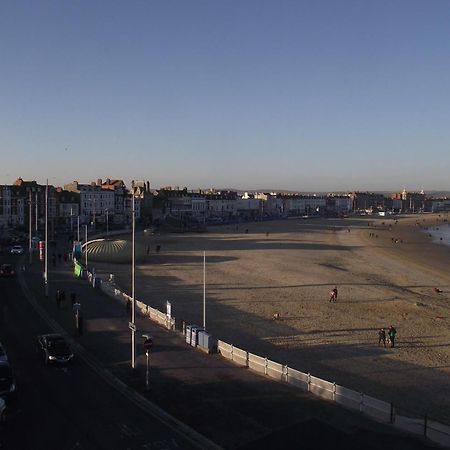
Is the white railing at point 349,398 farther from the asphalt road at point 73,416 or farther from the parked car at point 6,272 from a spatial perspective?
the parked car at point 6,272

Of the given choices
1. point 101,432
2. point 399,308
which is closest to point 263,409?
point 101,432

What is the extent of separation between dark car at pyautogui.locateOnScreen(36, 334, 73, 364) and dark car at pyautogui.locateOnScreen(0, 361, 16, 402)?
107 inches

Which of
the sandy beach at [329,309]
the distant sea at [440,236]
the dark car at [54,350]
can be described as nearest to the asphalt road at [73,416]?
the dark car at [54,350]

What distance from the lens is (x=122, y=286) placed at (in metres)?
35.1

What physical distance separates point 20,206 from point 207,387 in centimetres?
8378

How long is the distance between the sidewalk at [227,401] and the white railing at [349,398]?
0.26m

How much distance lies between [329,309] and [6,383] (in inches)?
734

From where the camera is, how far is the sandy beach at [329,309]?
17.7 metres

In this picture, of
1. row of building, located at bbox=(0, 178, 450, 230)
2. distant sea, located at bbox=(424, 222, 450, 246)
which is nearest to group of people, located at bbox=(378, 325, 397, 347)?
row of building, located at bbox=(0, 178, 450, 230)

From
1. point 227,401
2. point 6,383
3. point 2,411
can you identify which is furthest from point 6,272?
point 227,401

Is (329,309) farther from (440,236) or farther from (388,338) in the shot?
(440,236)

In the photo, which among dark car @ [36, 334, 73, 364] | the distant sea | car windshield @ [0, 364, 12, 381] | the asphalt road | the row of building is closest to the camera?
the asphalt road

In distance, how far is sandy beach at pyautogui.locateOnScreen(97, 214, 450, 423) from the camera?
17.7m

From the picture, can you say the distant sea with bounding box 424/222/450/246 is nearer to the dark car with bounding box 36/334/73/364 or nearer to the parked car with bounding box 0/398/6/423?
the dark car with bounding box 36/334/73/364
